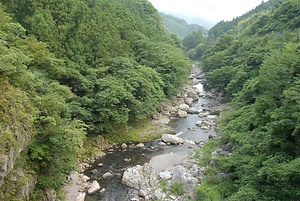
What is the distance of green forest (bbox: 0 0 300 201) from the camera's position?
1272cm

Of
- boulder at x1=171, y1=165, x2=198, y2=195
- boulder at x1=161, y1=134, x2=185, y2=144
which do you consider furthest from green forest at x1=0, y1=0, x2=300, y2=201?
boulder at x1=161, y1=134, x2=185, y2=144

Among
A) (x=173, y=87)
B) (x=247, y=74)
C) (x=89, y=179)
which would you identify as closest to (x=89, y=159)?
(x=89, y=179)

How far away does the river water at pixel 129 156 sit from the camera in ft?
59.8

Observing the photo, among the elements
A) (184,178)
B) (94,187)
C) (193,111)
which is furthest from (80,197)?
Answer: (193,111)

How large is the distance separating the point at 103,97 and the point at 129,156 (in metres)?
6.40

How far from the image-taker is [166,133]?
97.3ft

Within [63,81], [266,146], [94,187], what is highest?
[266,146]

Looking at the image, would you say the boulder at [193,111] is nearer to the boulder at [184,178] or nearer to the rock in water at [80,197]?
the boulder at [184,178]

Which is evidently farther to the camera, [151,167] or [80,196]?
[151,167]

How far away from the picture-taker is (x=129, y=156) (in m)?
24.0

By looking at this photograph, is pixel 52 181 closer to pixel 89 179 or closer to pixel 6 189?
pixel 6 189

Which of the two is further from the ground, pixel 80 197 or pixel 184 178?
pixel 184 178

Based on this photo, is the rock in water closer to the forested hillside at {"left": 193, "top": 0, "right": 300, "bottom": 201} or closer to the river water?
the river water

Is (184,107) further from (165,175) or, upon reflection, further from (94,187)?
(94,187)
